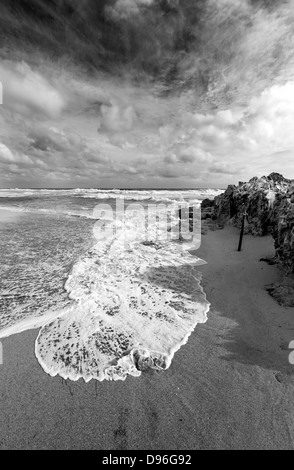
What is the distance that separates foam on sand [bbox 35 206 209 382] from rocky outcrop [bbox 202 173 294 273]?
335cm

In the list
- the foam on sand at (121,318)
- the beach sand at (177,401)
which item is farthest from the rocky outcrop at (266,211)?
the foam on sand at (121,318)

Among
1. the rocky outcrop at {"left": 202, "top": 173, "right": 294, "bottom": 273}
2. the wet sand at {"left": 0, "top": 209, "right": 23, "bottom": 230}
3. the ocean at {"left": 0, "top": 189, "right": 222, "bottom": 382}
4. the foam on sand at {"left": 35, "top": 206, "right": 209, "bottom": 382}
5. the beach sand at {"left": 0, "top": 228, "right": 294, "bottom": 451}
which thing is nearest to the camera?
the beach sand at {"left": 0, "top": 228, "right": 294, "bottom": 451}

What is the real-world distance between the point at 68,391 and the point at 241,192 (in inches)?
647

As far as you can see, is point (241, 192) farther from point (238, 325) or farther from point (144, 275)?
point (238, 325)

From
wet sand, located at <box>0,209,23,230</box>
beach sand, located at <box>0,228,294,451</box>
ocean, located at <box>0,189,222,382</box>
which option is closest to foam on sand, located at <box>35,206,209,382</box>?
ocean, located at <box>0,189,222,382</box>

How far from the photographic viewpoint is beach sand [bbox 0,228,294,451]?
3.26 metres

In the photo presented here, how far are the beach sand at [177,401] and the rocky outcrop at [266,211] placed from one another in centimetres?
323

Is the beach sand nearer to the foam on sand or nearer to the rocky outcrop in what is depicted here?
the foam on sand

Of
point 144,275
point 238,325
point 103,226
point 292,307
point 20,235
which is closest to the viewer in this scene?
point 238,325

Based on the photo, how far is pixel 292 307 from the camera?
6262 millimetres

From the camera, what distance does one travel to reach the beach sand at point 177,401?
326cm

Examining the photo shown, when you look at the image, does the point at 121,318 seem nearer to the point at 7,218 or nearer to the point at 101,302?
the point at 101,302

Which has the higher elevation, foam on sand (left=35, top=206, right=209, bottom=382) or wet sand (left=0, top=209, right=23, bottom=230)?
wet sand (left=0, top=209, right=23, bottom=230)
